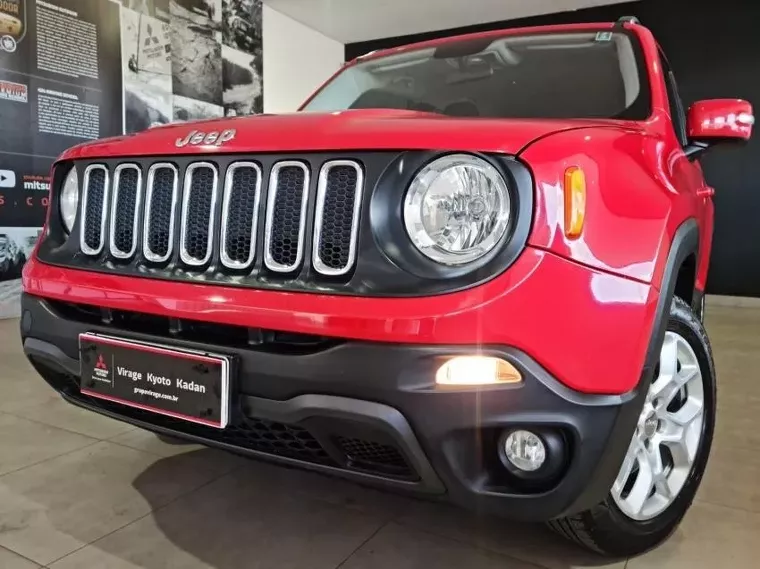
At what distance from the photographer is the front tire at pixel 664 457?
154 cm

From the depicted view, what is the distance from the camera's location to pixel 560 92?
212 centimetres

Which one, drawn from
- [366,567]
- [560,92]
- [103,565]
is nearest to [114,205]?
[103,565]

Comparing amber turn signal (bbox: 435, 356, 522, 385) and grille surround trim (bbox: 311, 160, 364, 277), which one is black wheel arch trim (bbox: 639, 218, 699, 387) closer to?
amber turn signal (bbox: 435, 356, 522, 385)

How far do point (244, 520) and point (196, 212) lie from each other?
0.87 m

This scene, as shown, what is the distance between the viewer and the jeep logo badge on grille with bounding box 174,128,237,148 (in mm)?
1519

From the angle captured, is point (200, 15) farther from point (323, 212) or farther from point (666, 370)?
point (666, 370)

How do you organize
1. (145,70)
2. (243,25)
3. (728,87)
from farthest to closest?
(243,25) → (728,87) → (145,70)

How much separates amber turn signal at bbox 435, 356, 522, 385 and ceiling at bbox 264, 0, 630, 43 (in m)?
8.03

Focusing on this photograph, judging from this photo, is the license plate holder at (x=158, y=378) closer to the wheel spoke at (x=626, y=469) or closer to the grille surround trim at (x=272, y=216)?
the grille surround trim at (x=272, y=216)

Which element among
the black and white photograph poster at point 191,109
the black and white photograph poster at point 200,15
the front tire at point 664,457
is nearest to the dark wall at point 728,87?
the black and white photograph poster at point 200,15

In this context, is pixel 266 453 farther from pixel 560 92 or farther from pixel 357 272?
pixel 560 92

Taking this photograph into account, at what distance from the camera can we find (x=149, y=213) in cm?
164

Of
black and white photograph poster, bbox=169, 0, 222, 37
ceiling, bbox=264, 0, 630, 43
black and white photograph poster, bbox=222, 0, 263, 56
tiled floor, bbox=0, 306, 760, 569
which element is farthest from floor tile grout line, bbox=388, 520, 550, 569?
ceiling, bbox=264, 0, 630, 43

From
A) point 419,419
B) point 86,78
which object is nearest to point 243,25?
point 86,78
